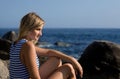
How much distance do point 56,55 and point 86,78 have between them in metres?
5.08

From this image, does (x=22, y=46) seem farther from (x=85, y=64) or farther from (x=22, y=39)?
(x=85, y=64)

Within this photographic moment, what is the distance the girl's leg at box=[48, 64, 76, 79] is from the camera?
6.83m

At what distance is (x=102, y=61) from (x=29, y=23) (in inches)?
244

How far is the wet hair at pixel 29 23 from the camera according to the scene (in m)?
6.20

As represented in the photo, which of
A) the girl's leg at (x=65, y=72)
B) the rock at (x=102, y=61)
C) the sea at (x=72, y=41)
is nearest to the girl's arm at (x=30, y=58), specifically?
the girl's leg at (x=65, y=72)

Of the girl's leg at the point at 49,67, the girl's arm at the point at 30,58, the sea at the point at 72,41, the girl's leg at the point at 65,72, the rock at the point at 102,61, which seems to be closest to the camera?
the girl's arm at the point at 30,58

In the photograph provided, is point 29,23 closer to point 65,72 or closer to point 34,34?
point 34,34

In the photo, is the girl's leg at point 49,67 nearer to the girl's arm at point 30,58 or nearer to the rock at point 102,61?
the girl's arm at point 30,58

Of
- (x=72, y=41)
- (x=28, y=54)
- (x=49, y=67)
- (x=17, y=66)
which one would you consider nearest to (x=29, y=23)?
(x=28, y=54)

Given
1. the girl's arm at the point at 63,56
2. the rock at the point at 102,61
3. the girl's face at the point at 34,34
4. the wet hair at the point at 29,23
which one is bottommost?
the rock at the point at 102,61

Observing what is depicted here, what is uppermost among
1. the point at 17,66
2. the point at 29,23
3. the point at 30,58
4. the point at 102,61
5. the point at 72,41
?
the point at 29,23

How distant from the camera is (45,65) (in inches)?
280

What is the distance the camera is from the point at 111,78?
11.8 metres

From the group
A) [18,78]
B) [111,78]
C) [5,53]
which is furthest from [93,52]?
[5,53]
